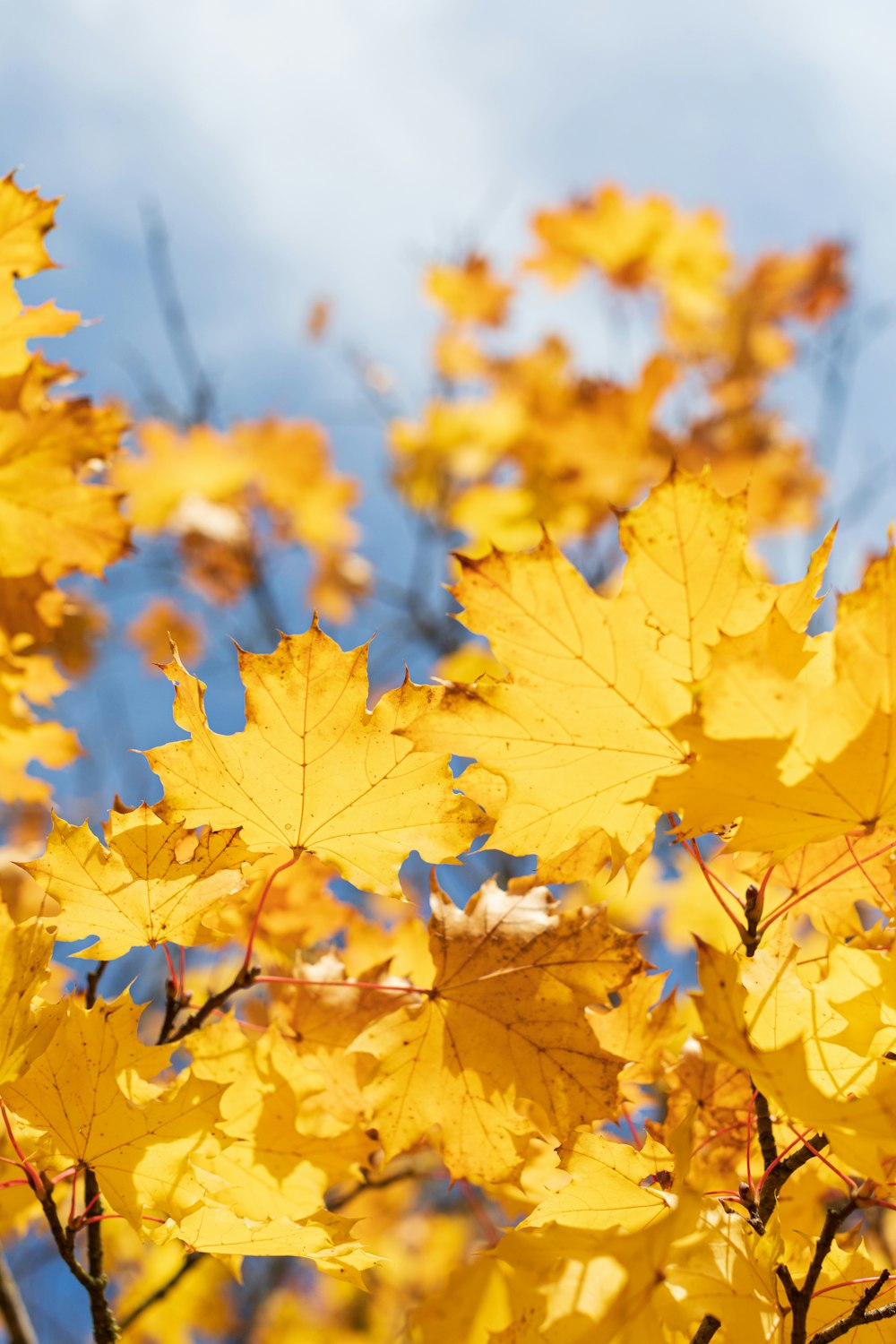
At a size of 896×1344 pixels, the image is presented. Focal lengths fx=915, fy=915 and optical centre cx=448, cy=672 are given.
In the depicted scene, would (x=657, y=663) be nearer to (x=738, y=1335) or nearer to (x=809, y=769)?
(x=809, y=769)

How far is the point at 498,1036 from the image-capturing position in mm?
1060

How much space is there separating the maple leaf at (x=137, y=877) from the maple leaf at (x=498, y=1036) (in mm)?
259

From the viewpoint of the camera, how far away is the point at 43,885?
999mm

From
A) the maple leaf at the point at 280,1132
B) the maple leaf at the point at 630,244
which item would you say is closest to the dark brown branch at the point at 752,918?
the maple leaf at the point at 280,1132

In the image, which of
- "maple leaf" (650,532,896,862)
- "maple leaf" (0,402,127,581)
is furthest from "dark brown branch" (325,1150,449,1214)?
"maple leaf" (0,402,127,581)

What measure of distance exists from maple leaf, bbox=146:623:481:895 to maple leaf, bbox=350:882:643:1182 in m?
0.14

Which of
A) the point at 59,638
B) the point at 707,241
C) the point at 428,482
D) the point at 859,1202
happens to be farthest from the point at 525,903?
the point at 707,241

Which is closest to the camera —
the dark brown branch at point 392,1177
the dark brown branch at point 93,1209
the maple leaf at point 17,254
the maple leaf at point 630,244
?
the dark brown branch at point 93,1209

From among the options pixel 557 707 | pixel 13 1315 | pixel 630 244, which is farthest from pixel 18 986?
pixel 630 244

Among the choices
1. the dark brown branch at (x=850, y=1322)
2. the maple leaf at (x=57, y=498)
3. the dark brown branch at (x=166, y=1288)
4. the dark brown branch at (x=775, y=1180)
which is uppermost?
the maple leaf at (x=57, y=498)

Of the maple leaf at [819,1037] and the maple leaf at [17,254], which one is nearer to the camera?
the maple leaf at [819,1037]

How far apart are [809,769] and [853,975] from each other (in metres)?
0.20

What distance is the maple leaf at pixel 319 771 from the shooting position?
939 millimetres

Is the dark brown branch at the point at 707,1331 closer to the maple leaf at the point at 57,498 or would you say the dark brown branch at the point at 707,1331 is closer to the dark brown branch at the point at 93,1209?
the dark brown branch at the point at 93,1209
